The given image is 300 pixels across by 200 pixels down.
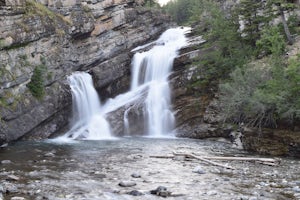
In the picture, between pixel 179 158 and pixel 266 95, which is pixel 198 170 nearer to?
pixel 179 158

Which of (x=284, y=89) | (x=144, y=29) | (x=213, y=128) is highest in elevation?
(x=144, y=29)

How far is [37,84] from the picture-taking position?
31.5 meters

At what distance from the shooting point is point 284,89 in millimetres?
21297

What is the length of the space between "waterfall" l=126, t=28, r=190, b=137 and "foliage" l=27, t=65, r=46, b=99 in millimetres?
10009

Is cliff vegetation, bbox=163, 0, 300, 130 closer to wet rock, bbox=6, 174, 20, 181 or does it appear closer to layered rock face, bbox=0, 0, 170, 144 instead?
layered rock face, bbox=0, 0, 170, 144

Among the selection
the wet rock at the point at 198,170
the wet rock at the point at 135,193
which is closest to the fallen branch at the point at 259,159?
the wet rock at the point at 198,170

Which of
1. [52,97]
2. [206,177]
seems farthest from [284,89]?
[52,97]

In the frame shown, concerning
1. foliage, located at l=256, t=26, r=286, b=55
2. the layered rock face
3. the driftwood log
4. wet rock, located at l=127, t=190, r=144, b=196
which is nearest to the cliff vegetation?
foliage, located at l=256, t=26, r=286, b=55

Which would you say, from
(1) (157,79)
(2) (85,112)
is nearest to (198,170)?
(2) (85,112)

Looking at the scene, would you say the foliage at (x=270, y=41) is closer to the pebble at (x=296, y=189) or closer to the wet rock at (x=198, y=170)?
the wet rock at (x=198, y=170)

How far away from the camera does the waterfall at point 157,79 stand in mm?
34938

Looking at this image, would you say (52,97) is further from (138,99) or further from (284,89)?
(284,89)

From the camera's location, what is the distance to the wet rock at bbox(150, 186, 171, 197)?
39.1 feet

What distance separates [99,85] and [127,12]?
1279cm
